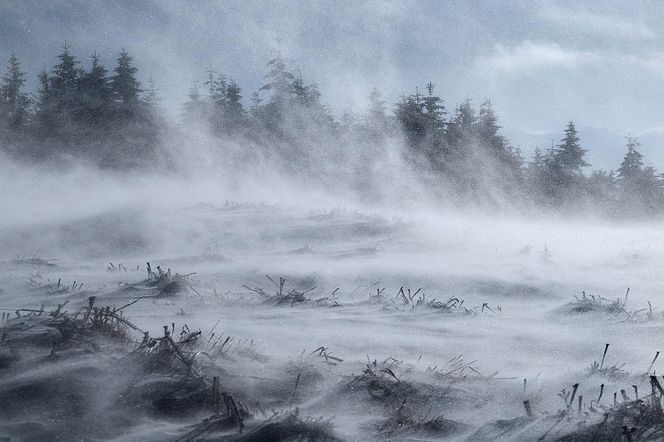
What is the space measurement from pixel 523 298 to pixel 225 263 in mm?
2832

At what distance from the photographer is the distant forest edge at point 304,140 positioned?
2088cm

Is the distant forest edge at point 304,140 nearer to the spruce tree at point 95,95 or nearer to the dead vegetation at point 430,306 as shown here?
the spruce tree at point 95,95

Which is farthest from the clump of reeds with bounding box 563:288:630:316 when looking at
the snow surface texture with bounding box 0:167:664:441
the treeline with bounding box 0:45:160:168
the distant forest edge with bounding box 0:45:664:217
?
the treeline with bounding box 0:45:160:168

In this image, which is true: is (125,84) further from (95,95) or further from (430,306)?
(430,306)

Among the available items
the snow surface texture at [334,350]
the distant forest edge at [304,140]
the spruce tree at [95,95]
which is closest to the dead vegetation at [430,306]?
the snow surface texture at [334,350]

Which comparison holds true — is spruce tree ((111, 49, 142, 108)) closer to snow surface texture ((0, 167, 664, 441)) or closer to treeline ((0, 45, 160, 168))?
treeline ((0, 45, 160, 168))

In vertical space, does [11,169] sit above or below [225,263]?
above

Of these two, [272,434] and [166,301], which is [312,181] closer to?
[166,301]

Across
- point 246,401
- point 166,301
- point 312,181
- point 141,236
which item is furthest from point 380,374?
point 312,181

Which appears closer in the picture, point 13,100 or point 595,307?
point 595,307

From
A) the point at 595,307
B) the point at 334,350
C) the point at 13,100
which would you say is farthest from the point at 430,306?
the point at 13,100

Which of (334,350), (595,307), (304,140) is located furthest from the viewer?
(304,140)

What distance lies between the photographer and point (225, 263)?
5324mm

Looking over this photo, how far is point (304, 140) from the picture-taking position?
22359 mm
